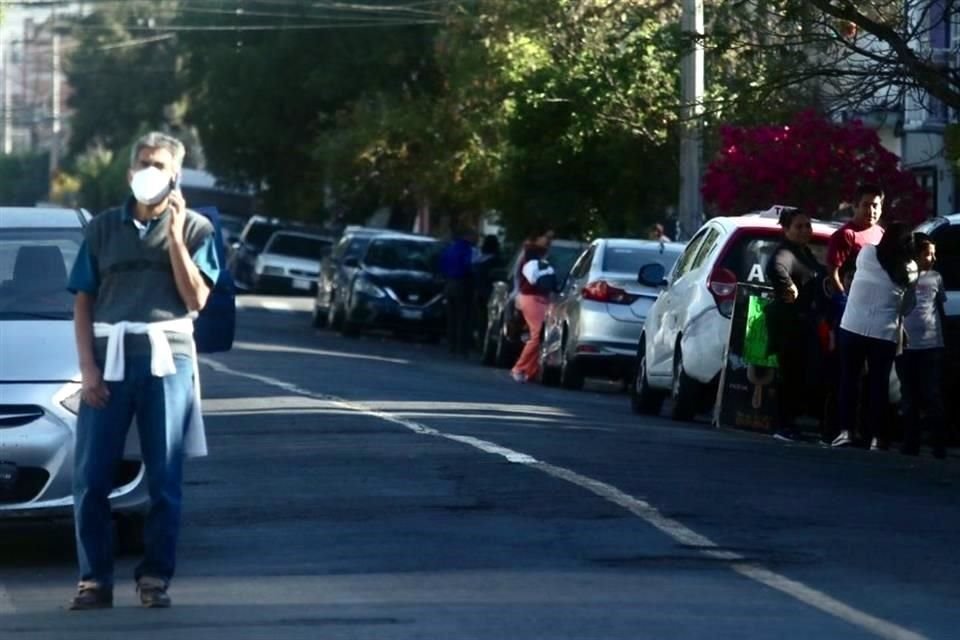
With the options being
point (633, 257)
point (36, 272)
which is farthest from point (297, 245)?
point (36, 272)

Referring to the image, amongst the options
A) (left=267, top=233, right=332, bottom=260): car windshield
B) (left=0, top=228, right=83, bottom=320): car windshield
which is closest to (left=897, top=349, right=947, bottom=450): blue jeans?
(left=0, top=228, right=83, bottom=320): car windshield

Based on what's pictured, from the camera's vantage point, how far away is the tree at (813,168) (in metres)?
26.0

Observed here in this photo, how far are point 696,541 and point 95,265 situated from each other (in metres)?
3.20

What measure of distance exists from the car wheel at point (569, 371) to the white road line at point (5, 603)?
15683 mm

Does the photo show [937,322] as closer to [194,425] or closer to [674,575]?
[674,575]

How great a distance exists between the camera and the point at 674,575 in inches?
392

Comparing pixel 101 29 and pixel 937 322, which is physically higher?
pixel 101 29

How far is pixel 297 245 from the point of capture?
54.9 m

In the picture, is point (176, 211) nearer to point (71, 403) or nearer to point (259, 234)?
point (71, 403)

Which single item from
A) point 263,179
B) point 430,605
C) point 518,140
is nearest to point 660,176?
point 518,140

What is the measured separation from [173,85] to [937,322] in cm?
7209

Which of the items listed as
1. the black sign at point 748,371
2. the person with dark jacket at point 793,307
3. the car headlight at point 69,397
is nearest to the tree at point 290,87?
the black sign at point 748,371

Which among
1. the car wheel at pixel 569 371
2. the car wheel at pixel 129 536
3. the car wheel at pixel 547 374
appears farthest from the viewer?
the car wheel at pixel 547 374

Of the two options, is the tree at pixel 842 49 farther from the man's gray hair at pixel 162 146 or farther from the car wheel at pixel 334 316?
the car wheel at pixel 334 316
